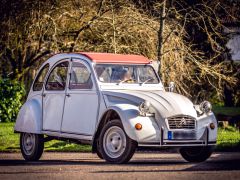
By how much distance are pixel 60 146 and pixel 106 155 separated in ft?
16.0

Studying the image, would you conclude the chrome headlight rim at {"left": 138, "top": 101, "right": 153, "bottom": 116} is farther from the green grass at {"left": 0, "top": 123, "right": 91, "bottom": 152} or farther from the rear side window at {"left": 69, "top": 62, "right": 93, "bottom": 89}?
the green grass at {"left": 0, "top": 123, "right": 91, "bottom": 152}

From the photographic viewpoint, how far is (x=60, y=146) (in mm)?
16266

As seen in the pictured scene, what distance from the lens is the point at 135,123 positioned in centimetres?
1112

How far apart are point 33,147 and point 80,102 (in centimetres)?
143

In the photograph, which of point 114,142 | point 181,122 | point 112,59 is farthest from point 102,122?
point 112,59

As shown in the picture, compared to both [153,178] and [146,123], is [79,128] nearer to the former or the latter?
[146,123]

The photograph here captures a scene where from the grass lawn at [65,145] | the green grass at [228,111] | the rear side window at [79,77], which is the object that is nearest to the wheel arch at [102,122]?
the rear side window at [79,77]

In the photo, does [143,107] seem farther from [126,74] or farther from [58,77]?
[58,77]

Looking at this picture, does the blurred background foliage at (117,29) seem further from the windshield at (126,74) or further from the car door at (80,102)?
the car door at (80,102)

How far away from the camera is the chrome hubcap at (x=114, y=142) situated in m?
11.3

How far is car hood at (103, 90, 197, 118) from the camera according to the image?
11.4 meters

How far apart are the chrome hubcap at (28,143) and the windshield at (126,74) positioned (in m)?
1.83

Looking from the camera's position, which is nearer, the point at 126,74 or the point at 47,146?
the point at 126,74

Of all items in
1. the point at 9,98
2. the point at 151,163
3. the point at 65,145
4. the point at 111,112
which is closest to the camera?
the point at 111,112
